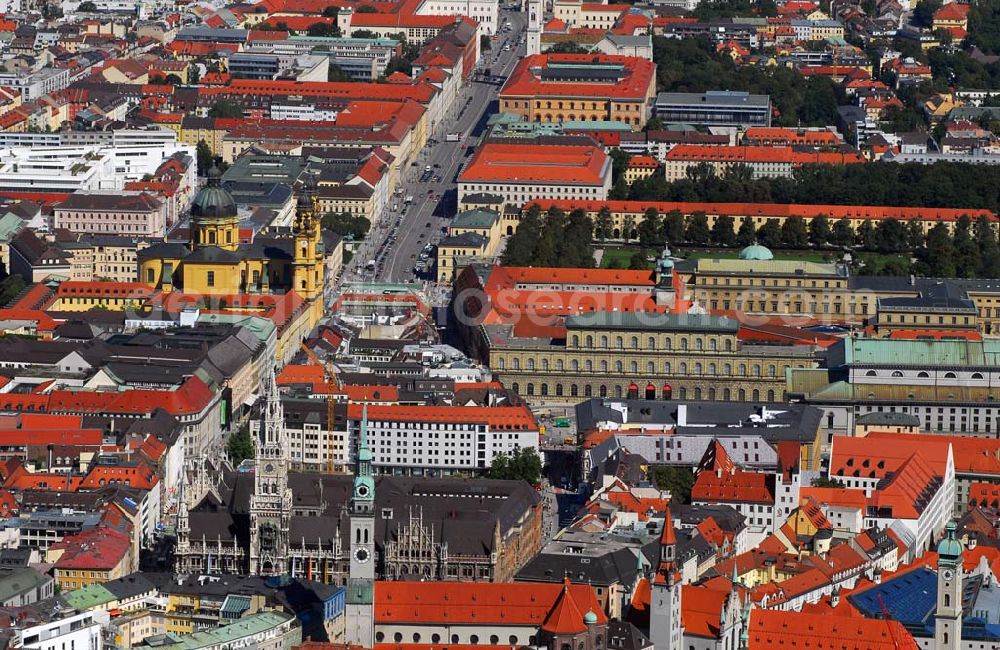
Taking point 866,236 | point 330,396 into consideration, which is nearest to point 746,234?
point 866,236

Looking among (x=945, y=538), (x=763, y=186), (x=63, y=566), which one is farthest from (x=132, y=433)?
(x=763, y=186)

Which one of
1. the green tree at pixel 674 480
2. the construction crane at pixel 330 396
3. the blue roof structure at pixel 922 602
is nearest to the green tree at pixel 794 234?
the construction crane at pixel 330 396

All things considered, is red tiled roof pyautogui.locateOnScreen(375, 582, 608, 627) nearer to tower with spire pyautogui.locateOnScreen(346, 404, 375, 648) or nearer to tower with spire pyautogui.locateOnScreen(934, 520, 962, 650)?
tower with spire pyautogui.locateOnScreen(346, 404, 375, 648)

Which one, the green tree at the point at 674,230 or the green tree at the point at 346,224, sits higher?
the green tree at the point at 346,224

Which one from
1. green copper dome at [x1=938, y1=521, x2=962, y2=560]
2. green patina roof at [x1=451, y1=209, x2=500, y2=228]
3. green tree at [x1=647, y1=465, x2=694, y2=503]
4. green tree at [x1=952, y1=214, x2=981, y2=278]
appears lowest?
green tree at [x1=952, y1=214, x2=981, y2=278]

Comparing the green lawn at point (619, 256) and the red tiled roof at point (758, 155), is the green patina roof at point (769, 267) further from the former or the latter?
the red tiled roof at point (758, 155)

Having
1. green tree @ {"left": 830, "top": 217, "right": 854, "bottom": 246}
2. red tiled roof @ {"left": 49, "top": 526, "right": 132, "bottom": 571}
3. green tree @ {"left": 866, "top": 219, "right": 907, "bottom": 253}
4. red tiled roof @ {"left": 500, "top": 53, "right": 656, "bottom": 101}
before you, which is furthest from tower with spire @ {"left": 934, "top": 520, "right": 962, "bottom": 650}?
red tiled roof @ {"left": 500, "top": 53, "right": 656, "bottom": 101}
